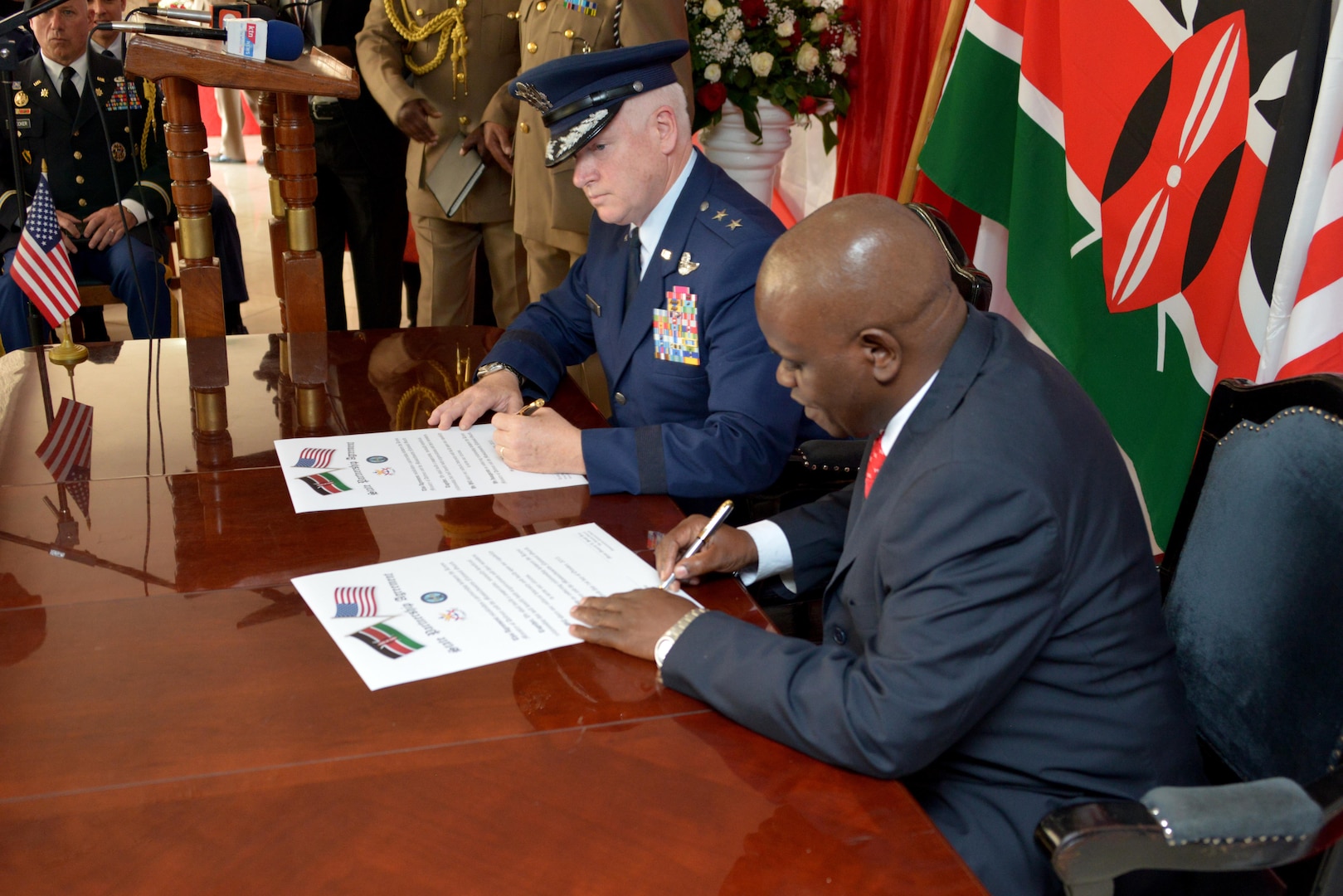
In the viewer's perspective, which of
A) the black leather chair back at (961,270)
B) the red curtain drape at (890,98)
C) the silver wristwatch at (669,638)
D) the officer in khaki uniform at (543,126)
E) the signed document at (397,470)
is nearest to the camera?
the silver wristwatch at (669,638)

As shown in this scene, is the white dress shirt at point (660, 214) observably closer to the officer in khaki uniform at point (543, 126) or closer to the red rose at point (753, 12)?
the officer in khaki uniform at point (543, 126)

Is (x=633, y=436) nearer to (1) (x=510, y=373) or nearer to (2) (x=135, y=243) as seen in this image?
(1) (x=510, y=373)

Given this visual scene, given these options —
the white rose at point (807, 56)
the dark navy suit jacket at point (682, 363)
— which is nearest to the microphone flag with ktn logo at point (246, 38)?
the dark navy suit jacket at point (682, 363)

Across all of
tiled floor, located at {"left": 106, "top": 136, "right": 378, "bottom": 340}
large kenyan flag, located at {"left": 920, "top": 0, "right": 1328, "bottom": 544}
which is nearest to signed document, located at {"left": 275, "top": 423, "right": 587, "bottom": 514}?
large kenyan flag, located at {"left": 920, "top": 0, "right": 1328, "bottom": 544}

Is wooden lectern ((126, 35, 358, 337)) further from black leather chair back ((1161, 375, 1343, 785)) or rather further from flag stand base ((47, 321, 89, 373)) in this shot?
black leather chair back ((1161, 375, 1343, 785))

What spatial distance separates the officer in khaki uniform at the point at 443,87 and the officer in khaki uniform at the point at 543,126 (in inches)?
4.5

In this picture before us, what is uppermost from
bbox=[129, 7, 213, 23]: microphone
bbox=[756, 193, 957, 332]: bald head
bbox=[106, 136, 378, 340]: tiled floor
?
bbox=[129, 7, 213, 23]: microphone

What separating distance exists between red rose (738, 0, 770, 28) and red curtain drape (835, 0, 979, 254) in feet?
0.94

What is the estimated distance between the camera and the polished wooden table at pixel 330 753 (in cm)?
82

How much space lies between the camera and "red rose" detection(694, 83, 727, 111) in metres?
3.13

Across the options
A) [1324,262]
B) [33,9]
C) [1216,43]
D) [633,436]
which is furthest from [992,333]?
[33,9]

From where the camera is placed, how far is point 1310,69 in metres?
1.70

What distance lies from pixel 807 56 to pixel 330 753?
262 cm

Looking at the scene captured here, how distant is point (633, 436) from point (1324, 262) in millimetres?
1068
